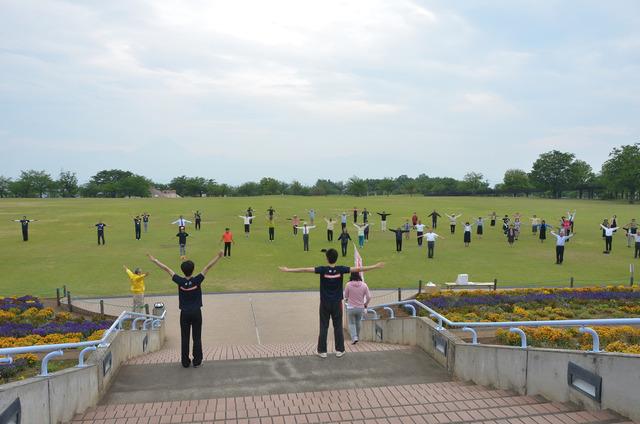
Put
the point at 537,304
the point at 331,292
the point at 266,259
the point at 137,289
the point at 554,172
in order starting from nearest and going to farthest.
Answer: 1. the point at 331,292
2. the point at 537,304
3. the point at 137,289
4. the point at 266,259
5. the point at 554,172

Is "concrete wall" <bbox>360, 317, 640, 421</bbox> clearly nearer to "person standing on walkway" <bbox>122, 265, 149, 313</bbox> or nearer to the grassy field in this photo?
"person standing on walkway" <bbox>122, 265, 149, 313</bbox>

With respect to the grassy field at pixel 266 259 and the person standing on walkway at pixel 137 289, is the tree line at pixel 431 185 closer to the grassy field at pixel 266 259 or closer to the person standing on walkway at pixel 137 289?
the grassy field at pixel 266 259

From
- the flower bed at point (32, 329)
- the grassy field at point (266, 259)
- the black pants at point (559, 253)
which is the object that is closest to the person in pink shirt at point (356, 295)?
the flower bed at point (32, 329)

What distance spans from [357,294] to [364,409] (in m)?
3.27

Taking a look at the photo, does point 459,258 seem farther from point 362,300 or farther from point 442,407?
point 442,407

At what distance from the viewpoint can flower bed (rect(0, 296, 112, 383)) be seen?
24.1 ft

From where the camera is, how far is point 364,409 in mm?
5738

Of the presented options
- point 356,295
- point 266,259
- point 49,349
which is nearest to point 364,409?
point 356,295

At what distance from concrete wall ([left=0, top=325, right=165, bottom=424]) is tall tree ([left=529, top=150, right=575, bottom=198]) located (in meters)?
126

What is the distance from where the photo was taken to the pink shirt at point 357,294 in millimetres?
8812

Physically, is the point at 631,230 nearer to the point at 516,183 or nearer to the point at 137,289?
the point at 137,289

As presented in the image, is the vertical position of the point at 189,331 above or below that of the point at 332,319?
below

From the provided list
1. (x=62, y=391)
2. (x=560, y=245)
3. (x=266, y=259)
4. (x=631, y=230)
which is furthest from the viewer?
(x=631, y=230)

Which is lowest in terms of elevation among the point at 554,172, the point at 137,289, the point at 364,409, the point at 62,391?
the point at 137,289
